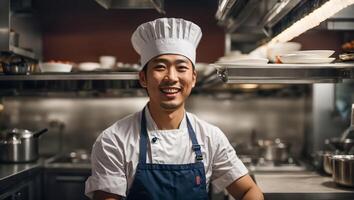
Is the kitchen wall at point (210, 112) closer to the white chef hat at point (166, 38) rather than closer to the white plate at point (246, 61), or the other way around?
the white plate at point (246, 61)

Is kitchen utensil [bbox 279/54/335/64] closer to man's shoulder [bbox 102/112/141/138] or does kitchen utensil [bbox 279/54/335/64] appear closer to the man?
the man

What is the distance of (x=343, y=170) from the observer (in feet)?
9.73

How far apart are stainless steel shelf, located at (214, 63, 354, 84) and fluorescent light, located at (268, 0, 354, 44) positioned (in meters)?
0.27

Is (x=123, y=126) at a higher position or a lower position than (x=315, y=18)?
lower

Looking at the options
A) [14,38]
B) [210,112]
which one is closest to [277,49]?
[210,112]

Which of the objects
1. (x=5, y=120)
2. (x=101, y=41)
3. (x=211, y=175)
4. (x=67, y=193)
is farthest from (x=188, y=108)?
(x=211, y=175)

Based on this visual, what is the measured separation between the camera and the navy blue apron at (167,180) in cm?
220

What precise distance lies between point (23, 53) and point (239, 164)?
254cm

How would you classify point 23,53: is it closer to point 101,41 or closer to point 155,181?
point 101,41

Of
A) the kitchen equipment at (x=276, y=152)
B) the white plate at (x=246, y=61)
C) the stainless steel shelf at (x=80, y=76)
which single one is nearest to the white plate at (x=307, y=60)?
the white plate at (x=246, y=61)

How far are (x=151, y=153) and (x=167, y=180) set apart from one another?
151 mm

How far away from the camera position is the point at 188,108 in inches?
189

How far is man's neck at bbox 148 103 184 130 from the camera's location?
227 cm

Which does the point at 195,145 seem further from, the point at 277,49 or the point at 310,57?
the point at 277,49
